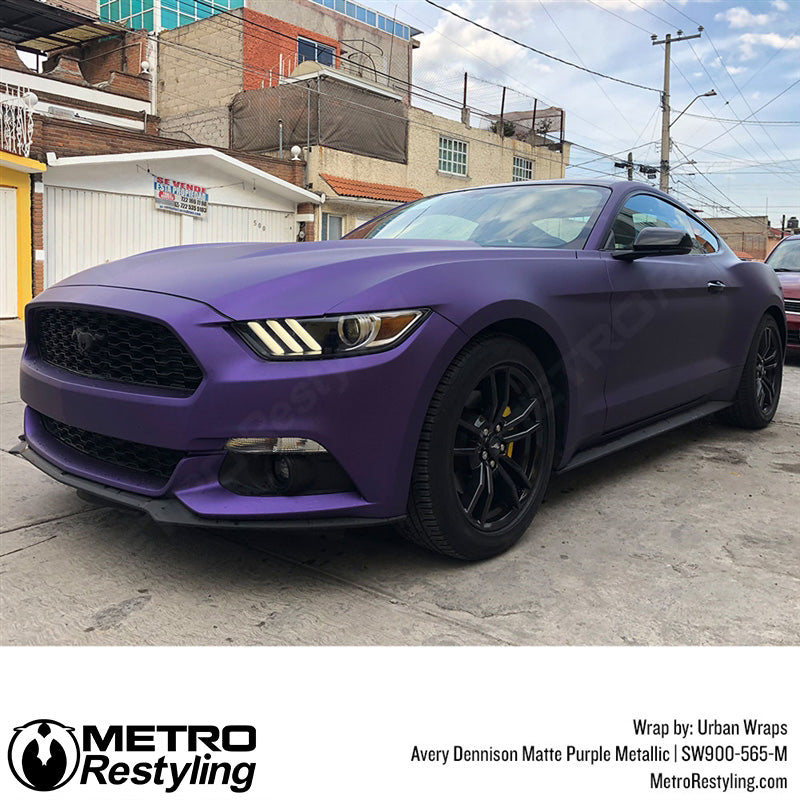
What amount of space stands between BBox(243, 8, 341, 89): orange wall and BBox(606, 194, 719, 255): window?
79.9 feet

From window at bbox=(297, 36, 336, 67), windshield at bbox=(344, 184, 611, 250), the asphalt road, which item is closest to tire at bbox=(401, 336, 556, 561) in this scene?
the asphalt road

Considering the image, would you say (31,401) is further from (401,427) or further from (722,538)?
(722,538)

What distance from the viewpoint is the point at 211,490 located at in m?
2.29

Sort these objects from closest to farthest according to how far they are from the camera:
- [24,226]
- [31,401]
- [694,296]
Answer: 1. [31,401]
2. [694,296]
3. [24,226]

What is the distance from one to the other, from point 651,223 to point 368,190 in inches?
749

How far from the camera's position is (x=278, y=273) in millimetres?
2455

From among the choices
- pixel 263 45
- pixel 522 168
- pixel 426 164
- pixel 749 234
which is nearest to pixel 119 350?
pixel 426 164

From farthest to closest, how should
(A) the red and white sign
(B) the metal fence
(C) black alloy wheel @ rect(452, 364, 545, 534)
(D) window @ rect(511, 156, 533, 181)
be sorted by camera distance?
(D) window @ rect(511, 156, 533, 181), (A) the red and white sign, (B) the metal fence, (C) black alloy wheel @ rect(452, 364, 545, 534)

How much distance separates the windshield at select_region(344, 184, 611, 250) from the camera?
131 inches

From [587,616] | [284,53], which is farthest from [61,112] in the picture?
[587,616]

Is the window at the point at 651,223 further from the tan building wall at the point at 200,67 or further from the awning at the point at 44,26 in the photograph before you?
the tan building wall at the point at 200,67

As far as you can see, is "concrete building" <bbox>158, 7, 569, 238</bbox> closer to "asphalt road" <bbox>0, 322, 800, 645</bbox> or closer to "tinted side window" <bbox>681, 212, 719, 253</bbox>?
"tinted side window" <bbox>681, 212, 719, 253</bbox>

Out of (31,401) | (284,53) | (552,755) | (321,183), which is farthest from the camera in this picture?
(284,53)

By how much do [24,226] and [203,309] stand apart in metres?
14.0
